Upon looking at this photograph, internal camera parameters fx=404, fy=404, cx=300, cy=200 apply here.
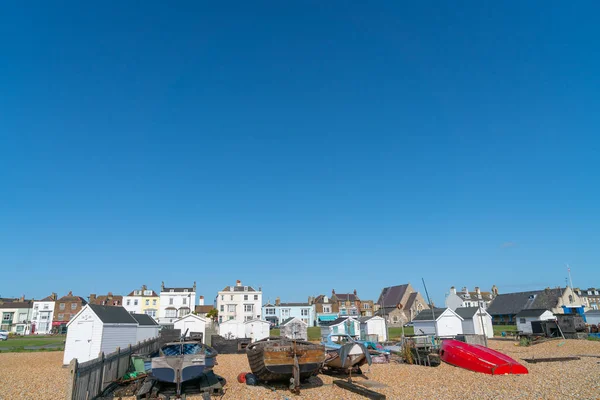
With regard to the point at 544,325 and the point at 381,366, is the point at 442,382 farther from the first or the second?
the point at 544,325

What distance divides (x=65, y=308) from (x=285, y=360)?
99.2 metres

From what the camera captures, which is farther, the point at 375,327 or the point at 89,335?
the point at 375,327

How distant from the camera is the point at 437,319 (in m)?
44.2

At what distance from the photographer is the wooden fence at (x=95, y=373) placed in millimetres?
13466

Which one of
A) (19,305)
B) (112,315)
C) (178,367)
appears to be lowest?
(178,367)

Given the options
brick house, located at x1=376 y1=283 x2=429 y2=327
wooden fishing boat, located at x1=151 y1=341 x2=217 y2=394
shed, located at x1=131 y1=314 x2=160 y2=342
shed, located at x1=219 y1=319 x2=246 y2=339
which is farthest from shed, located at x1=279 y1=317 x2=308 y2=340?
brick house, located at x1=376 y1=283 x2=429 y2=327

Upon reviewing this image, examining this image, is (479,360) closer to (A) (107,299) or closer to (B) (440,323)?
(B) (440,323)

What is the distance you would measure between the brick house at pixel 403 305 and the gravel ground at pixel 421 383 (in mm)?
59157

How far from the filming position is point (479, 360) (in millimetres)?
24203

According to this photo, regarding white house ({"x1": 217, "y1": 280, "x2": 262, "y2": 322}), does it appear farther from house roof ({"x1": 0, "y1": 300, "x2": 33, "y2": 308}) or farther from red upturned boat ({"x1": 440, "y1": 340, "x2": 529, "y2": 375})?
red upturned boat ({"x1": 440, "y1": 340, "x2": 529, "y2": 375})

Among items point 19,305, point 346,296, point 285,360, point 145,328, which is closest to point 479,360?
point 285,360

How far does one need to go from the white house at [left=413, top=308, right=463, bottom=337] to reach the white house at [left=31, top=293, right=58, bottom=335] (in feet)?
296

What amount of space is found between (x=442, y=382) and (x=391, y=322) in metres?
68.2

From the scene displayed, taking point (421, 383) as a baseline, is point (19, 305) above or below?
above
